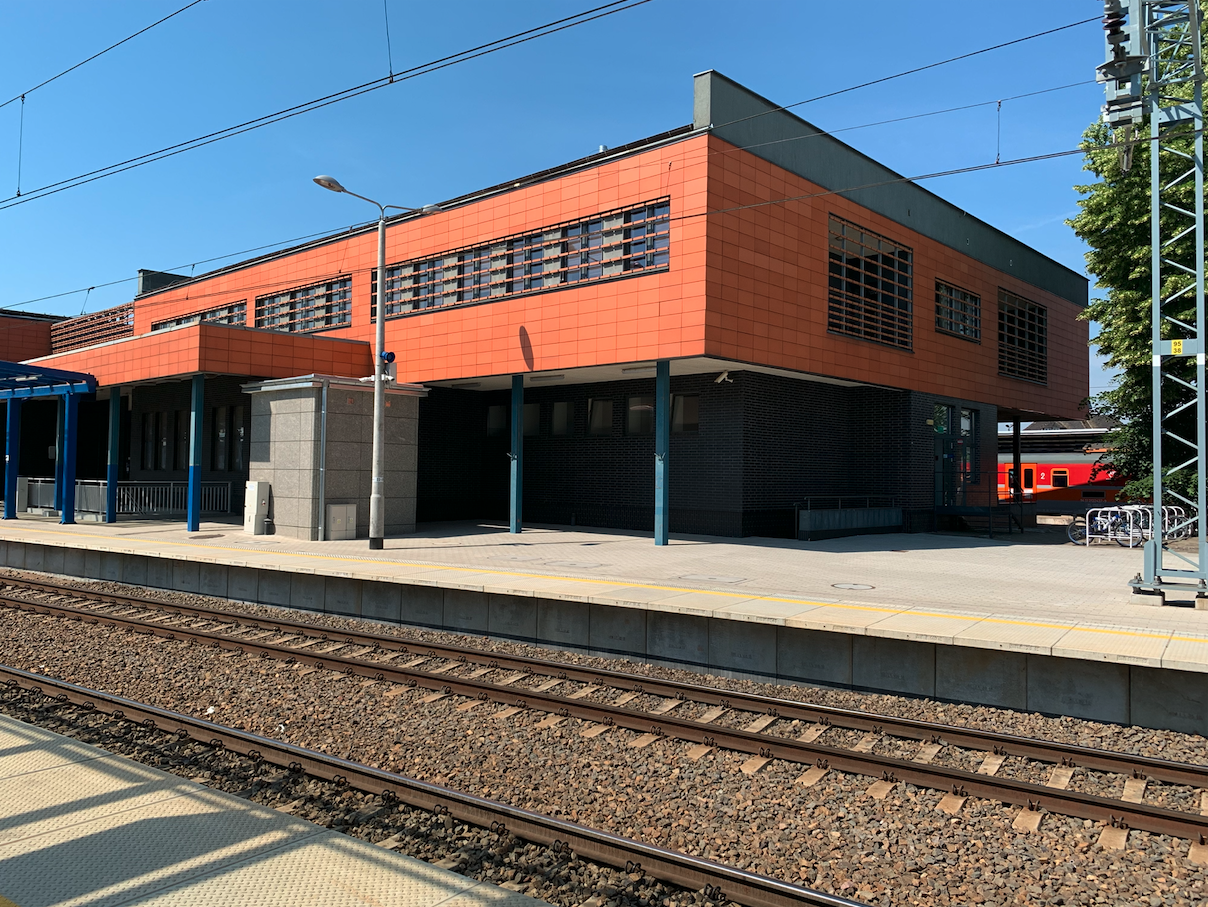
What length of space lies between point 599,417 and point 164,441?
62.2ft

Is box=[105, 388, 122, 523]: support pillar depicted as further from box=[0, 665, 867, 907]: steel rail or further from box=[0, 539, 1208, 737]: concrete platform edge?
box=[0, 665, 867, 907]: steel rail

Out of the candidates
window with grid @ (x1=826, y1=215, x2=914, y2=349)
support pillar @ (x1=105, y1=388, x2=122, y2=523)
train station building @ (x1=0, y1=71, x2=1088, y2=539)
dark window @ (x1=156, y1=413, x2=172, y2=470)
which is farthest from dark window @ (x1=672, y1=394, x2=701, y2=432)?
dark window @ (x1=156, y1=413, x2=172, y2=470)

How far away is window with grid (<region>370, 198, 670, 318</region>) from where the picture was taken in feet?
64.3

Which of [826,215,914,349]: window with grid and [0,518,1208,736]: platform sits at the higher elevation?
[826,215,914,349]: window with grid

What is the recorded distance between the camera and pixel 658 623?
10.9 m

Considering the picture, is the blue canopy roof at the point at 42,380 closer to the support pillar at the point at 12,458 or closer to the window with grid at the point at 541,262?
the support pillar at the point at 12,458

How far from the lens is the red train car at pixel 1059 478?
127 feet

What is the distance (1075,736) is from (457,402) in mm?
22870

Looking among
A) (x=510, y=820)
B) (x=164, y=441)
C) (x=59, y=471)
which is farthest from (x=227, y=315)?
(x=510, y=820)

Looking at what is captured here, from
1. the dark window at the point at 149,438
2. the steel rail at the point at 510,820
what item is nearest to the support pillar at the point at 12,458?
the dark window at the point at 149,438

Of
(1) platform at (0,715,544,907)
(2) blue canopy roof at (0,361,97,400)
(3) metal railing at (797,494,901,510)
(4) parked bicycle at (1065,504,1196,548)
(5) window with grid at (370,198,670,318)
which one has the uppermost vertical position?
(5) window with grid at (370,198,670,318)

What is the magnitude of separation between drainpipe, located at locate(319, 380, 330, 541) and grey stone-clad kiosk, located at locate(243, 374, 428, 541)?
0.02 m

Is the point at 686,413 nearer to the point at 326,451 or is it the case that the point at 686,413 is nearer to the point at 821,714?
the point at 326,451

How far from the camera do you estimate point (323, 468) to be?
20312 mm
